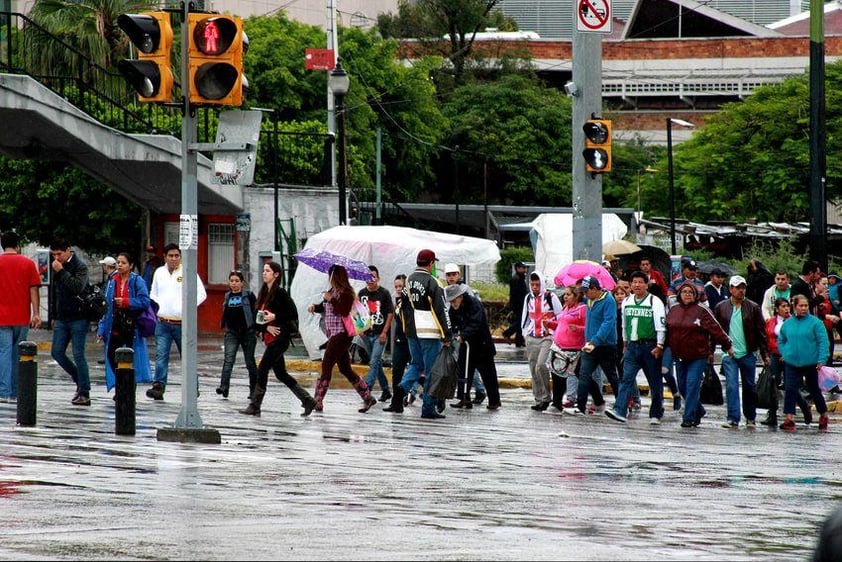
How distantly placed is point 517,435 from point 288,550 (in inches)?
336

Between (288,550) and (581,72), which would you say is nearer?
(288,550)

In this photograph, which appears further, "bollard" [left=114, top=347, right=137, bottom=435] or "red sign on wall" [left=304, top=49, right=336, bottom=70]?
"red sign on wall" [left=304, top=49, right=336, bottom=70]

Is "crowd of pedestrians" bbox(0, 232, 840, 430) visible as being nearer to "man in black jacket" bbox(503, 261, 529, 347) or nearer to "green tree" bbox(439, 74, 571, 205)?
"man in black jacket" bbox(503, 261, 529, 347)

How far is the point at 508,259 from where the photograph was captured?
4509 cm

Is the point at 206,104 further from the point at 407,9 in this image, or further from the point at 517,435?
the point at 407,9

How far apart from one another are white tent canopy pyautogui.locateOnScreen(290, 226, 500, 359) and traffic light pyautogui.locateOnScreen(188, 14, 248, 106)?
41.0 feet

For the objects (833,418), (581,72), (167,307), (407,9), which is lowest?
(833,418)

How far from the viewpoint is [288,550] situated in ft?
25.3

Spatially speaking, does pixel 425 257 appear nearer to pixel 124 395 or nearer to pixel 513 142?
pixel 124 395

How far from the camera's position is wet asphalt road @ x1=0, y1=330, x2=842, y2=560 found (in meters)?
8.13

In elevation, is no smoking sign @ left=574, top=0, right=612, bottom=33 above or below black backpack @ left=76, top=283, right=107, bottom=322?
Answer: above

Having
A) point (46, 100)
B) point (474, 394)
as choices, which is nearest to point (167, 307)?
point (474, 394)

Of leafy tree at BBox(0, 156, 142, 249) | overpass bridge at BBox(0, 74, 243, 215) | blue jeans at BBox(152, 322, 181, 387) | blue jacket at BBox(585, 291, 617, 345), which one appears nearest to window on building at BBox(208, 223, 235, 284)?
overpass bridge at BBox(0, 74, 243, 215)

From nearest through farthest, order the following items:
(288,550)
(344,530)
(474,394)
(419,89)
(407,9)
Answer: (288,550) → (344,530) → (474,394) → (419,89) → (407,9)
